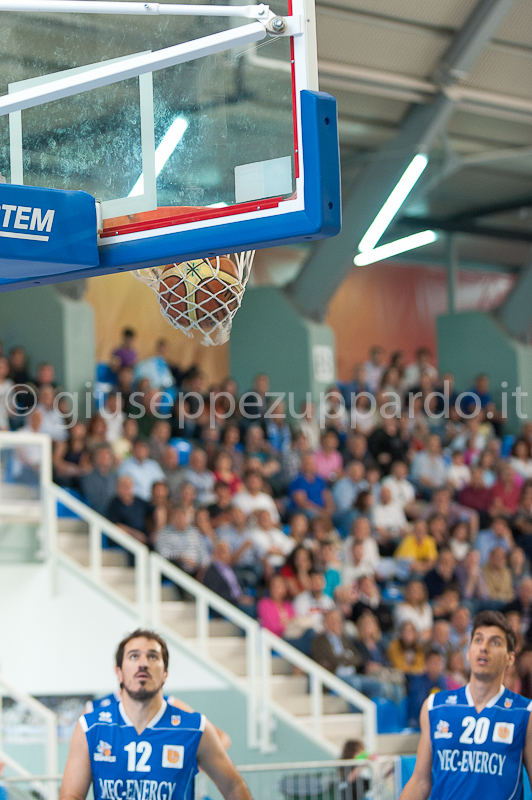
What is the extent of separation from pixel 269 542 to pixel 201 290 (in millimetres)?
7278

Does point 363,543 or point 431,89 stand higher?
point 431,89

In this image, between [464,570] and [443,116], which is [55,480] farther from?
[443,116]

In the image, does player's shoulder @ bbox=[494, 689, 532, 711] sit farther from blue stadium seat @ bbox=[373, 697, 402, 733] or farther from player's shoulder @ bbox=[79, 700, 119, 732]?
blue stadium seat @ bbox=[373, 697, 402, 733]

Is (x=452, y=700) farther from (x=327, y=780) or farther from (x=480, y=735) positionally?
(x=327, y=780)

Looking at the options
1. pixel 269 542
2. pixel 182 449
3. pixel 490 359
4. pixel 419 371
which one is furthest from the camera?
pixel 490 359

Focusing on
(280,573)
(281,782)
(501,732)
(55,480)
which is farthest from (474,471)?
(501,732)

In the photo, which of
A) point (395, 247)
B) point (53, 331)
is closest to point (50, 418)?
point (53, 331)

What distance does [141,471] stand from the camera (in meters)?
10.9

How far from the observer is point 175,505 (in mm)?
10516

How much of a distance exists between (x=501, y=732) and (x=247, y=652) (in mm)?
6104

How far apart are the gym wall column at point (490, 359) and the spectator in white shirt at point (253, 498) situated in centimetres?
558

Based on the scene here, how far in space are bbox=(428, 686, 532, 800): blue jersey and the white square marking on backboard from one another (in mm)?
2368

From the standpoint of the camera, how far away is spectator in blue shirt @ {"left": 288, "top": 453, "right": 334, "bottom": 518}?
1217 centimetres

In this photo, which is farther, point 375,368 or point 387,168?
point 375,368
